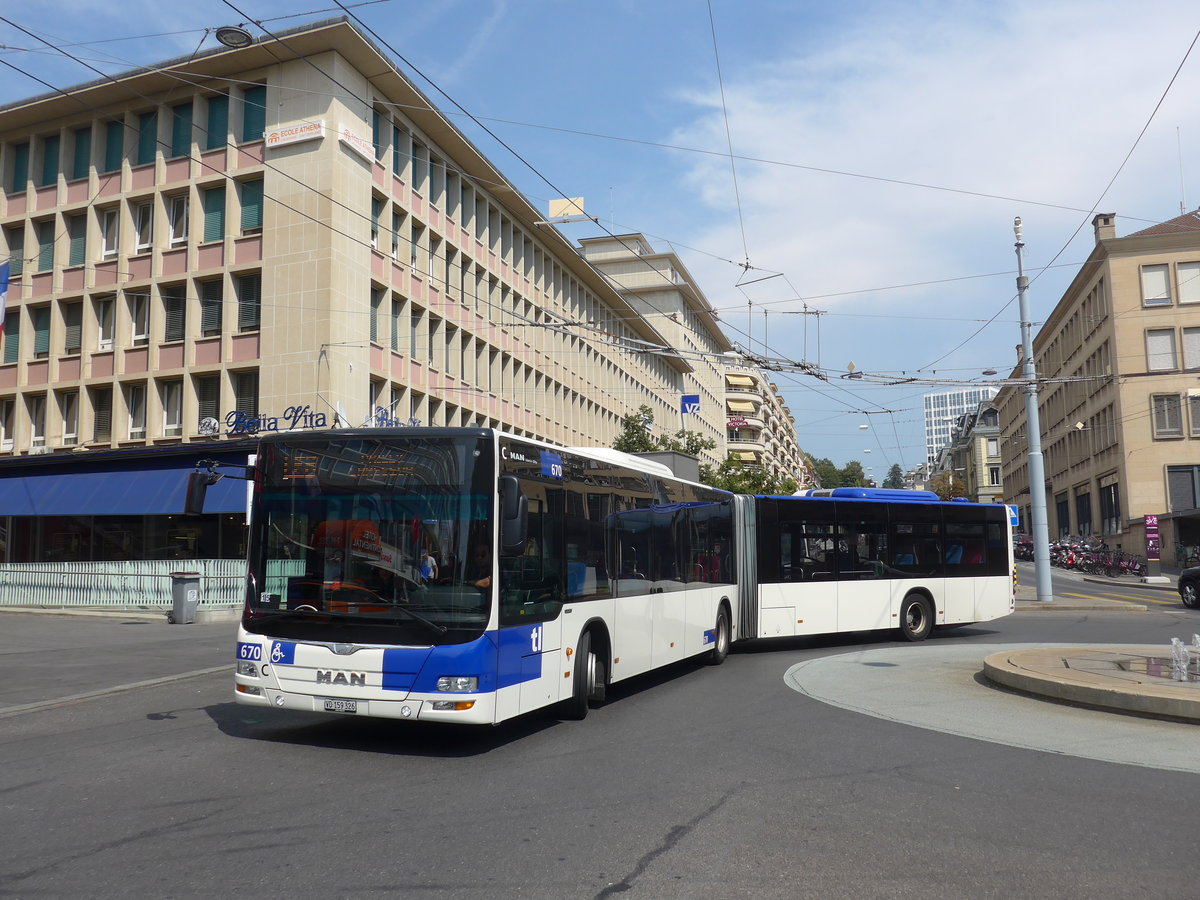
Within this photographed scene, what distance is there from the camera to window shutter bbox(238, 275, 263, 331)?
1216 inches

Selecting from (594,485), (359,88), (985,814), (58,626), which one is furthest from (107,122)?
(985,814)

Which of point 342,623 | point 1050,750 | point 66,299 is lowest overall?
point 1050,750

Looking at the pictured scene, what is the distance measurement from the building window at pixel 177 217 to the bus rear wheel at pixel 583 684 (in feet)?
88.6

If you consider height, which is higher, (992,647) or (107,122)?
(107,122)

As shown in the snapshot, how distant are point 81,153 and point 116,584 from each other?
17.1 meters

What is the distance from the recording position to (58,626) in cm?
2150

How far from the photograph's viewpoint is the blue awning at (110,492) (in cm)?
2872

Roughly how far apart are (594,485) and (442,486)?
250 cm

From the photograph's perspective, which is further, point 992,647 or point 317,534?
point 992,647

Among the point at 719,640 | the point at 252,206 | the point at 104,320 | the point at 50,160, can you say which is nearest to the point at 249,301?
the point at 252,206

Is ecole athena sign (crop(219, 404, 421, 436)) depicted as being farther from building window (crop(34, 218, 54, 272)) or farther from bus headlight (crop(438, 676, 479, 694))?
bus headlight (crop(438, 676, 479, 694))

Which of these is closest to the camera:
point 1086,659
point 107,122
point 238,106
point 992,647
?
point 1086,659

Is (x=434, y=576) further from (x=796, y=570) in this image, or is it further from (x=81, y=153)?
(x=81, y=153)

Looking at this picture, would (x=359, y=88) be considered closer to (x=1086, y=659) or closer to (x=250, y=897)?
(x=1086, y=659)
